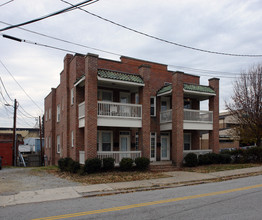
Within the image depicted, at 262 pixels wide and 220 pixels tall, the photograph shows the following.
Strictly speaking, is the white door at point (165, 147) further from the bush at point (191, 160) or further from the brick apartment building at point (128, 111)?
the bush at point (191, 160)

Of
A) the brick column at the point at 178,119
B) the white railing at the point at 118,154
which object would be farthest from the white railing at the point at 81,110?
the brick column at the point at 178,119

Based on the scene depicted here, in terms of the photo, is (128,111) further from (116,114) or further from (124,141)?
(124,141)

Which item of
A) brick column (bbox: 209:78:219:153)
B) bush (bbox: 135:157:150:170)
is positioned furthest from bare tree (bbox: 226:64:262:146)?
bush (bbox: 135:157:150:170)

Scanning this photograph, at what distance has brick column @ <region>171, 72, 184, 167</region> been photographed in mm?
18578

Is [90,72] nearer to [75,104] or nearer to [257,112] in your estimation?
[75,104]

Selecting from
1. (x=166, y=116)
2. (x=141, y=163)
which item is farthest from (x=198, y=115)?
(x=141, y=163)

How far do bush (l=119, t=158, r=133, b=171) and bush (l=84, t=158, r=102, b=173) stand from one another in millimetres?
1448

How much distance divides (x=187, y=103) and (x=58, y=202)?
15926 millimetres

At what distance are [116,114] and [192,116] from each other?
629 cm

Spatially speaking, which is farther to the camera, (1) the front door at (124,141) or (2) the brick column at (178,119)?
(1) the front door at (124,141)

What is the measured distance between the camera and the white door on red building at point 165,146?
2127 centimetres

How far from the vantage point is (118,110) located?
55.7 ft

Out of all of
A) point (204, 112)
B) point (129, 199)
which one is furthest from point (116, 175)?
point (204, 112)

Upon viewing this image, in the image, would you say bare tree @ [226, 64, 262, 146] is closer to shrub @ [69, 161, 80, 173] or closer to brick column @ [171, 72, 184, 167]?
brick column @ [171, 72, 184, 167]
